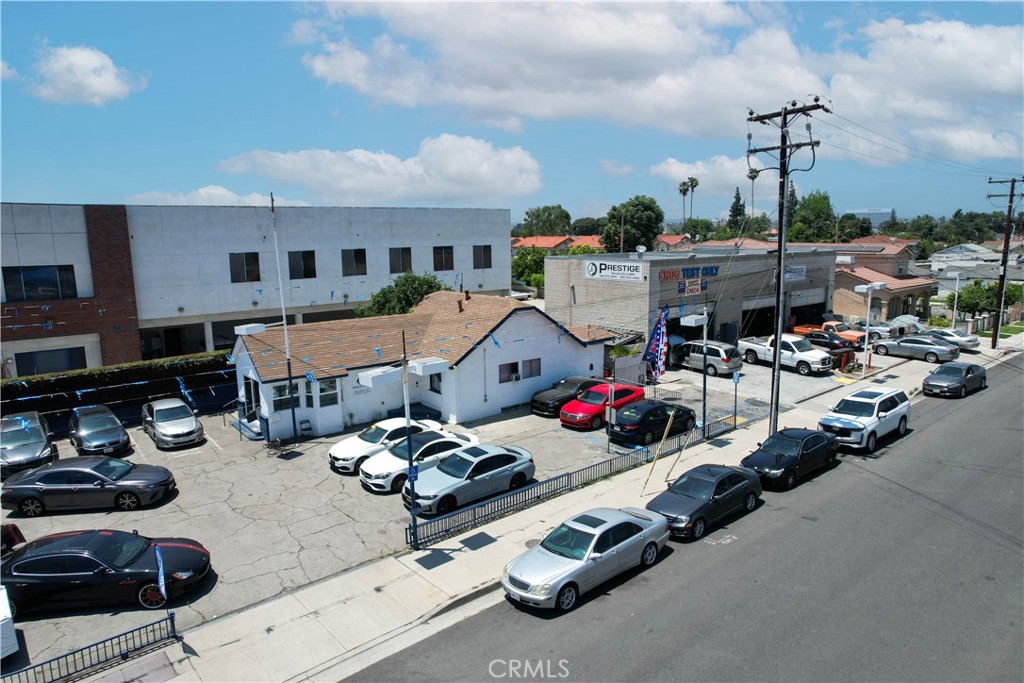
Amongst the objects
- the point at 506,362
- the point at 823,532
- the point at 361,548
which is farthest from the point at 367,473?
the point at 823,532

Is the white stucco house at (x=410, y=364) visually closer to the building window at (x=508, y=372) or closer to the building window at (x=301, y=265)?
the building window at (x=508, y=372)

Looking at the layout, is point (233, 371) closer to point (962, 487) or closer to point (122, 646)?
point (122, 646)

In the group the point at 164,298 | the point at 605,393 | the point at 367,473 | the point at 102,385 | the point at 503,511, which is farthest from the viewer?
the point at 164,298

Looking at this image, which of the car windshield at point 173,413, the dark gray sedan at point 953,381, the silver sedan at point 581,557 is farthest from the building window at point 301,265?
the dark gray sedan at point 953,381

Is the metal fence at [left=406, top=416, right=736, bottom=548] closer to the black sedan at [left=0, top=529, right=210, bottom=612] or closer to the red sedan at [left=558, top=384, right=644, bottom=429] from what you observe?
the red sedan at [left=558, top=384, right=644, bottom=429]

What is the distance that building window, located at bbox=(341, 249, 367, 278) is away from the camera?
40219 millimetres

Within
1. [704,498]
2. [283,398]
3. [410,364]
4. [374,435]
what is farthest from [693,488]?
[283,398]

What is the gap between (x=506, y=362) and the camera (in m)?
26.2

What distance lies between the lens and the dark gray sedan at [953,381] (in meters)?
29.9

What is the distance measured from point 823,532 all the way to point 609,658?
7.81 meters

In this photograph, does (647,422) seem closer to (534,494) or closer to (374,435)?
(534,494)

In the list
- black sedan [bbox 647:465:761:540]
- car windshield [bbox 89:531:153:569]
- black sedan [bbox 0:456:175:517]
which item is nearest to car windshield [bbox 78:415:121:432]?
black sedan [bbox 0:456:175:517]

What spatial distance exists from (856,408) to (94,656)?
23.5 m

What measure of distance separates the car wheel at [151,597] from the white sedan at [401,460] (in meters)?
6.24
